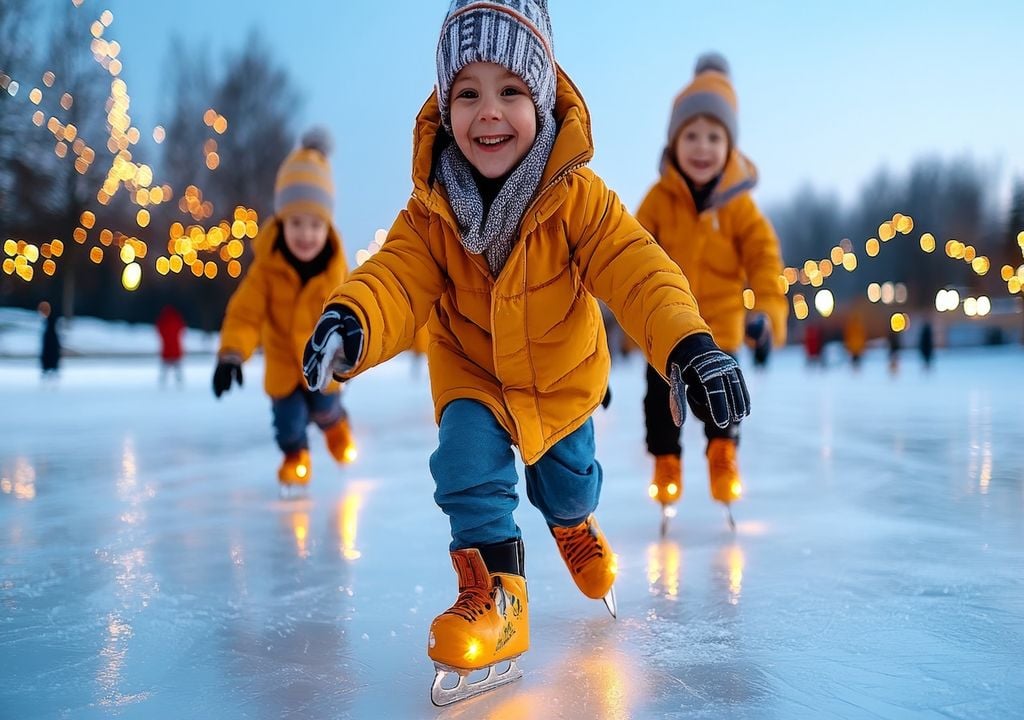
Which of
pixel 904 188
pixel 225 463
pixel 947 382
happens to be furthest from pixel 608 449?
pixel 904 188

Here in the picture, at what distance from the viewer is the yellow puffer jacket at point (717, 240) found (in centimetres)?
359

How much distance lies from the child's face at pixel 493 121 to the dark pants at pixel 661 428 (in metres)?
1.64

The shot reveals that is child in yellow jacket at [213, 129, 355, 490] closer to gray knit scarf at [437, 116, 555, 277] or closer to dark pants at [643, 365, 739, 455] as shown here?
dark pants at [643, 365, 739, 455]

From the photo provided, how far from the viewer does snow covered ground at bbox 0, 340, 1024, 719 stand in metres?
1.58

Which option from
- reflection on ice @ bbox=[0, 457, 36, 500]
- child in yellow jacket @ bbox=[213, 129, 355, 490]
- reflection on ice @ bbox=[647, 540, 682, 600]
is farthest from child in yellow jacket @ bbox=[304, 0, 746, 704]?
reflection on ice @ bbox=[0, 457, 36, 500]

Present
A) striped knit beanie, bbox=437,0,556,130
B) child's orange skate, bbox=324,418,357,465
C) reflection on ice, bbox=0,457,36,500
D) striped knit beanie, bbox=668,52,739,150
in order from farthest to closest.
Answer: child's orange skate, bbox=324,418,357,465 → reflection on ice, bbox=0,457,36,500 → striped knit beanie, bbox=668,52,739,150 → striped knit beanie, bbox=437,0,556,130

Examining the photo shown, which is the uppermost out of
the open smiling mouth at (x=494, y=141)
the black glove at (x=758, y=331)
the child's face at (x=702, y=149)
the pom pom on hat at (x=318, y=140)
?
the pom pom on hat at (x=318, y=140)

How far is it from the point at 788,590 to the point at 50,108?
23534 millimetres

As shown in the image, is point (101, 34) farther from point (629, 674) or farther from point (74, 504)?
point (629, 674)

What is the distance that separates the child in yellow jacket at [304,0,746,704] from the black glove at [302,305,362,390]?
0.6 inches

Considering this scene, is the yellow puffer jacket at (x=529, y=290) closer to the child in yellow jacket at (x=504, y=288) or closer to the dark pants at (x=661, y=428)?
the child in yellow jacket at (x=504, y=288)

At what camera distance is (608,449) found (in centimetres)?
560

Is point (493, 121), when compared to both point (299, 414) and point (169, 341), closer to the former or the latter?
point (299, 414)

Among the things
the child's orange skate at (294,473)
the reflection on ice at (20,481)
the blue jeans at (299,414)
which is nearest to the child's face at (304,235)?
the blue jeans at (299,414)
